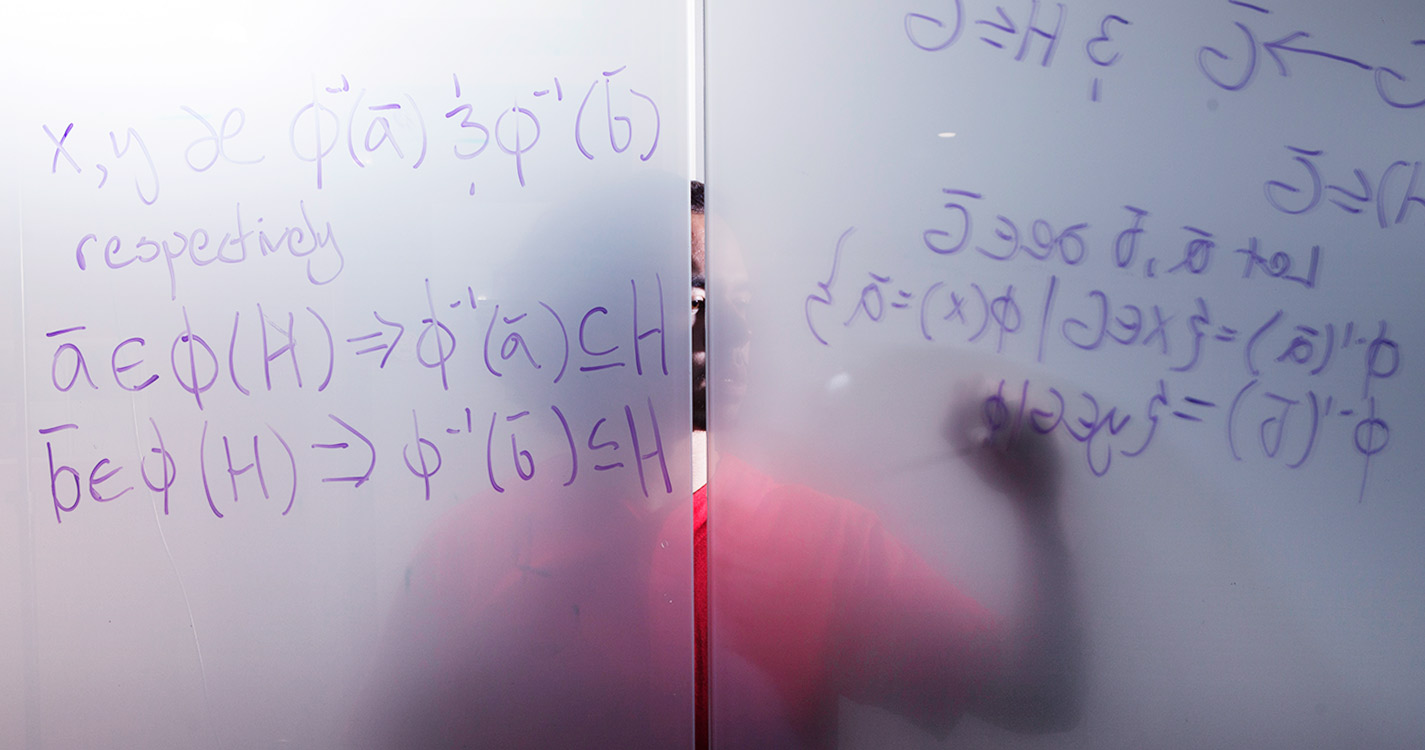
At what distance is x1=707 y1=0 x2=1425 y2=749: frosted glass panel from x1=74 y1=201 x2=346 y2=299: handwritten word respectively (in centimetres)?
58

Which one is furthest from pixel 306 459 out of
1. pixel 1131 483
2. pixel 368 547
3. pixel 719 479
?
pixel 1131 483

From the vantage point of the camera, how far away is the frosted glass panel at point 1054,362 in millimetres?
1004

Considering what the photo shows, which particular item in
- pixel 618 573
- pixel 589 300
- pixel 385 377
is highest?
pixel 589 300

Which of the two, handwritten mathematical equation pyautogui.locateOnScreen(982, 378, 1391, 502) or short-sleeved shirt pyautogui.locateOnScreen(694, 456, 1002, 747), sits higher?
handwritten mathematical equation pyautogui.locateOnScreen(982, 378, 1391, 502)

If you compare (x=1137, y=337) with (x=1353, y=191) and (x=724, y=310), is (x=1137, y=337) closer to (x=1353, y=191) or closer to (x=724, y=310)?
(x=1353, y=191)

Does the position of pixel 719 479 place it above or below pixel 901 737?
above

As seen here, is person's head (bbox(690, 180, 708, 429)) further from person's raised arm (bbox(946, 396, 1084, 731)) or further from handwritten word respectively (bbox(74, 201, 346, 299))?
handwritten word respectively (bbox(74, 201, 346, 299))

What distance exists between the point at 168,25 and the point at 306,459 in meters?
0.68

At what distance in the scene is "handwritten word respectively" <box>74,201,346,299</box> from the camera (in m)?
0.99

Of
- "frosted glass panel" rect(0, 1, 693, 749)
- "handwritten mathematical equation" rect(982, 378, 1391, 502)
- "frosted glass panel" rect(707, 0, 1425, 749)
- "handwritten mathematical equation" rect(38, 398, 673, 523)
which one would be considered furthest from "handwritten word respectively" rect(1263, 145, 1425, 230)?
"handwritten mathematical equation" rect(38, 398, 673, 523)

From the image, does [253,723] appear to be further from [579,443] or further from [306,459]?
[579,443]

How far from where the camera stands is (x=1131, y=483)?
40.6 inches

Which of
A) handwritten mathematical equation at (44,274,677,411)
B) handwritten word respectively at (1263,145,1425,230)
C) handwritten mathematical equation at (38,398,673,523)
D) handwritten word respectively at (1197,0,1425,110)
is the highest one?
handwritten word respectively at (1197,0,1425,110)

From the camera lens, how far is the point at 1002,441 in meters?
1.02
